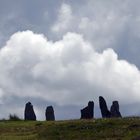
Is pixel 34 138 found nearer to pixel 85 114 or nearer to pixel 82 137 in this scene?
pixel 82 137

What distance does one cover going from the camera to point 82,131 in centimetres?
6247

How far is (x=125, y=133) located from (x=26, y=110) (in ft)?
123

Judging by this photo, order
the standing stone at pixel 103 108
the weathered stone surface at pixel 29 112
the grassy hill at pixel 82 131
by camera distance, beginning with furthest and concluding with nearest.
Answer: the weathered stone surface at pixel 29 112 < the standing stone at pixel 103 108 < the grassy hill at pixel 82 131

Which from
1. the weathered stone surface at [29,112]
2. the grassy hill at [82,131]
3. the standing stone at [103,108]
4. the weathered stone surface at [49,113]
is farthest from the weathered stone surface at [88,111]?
the grassy hill at [82,131]

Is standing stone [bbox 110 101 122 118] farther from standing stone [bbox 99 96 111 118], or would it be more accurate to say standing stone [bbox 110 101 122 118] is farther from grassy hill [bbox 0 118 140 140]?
grassy hill [bbox 0 118 140 140]

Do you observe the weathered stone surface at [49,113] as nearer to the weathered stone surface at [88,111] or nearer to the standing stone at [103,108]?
the weathered stone surface at [88,111]

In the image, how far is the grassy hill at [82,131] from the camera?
59.8 m

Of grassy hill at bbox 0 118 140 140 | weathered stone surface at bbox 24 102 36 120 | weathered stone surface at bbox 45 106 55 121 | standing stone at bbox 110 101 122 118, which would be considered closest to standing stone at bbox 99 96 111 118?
standing stone at bbox 110 101 122 118

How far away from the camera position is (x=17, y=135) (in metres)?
64.2

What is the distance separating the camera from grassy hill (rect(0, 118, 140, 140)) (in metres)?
59.8

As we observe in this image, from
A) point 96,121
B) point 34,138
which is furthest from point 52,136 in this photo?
point 96,121

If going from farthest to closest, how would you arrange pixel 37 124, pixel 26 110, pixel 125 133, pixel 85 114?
pixel 26 110 → pixel 85 114 → pixel 37 124 → pixel 125 133

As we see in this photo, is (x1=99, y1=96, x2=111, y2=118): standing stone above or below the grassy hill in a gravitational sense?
above

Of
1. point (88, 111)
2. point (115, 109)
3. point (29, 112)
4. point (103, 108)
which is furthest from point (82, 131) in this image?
point (29, 112)
